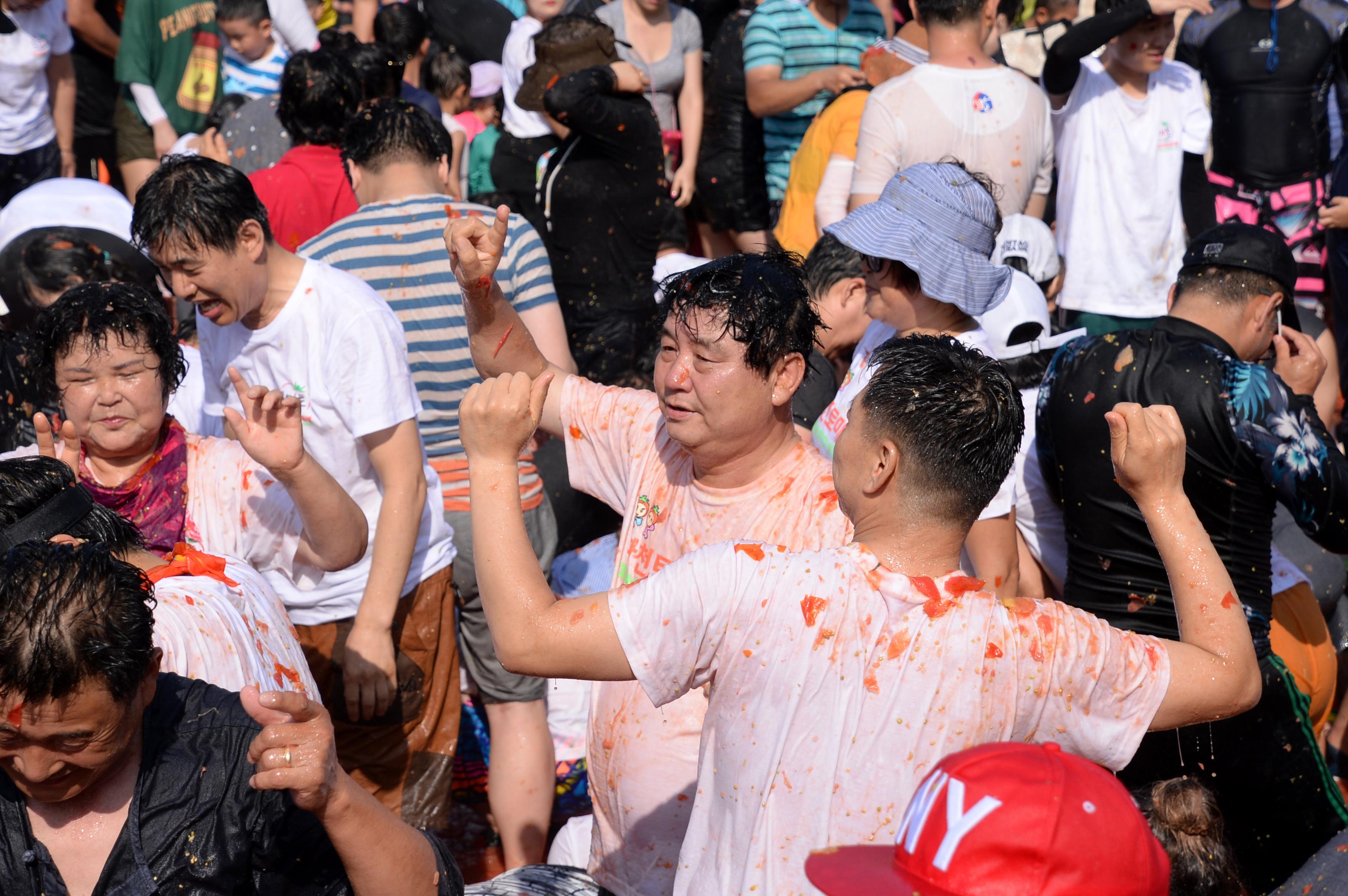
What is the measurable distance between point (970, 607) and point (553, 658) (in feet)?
2.01

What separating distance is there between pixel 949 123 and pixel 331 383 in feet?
7.98

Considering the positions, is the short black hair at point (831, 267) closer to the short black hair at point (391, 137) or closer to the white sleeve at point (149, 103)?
the short black hair at point (391, 137)

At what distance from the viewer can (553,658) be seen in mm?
1765

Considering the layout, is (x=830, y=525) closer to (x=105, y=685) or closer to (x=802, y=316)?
(x=802, y=316)

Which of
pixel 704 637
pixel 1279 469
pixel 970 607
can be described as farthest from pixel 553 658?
pixel 1279 469

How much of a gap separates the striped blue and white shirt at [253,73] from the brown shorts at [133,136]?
2.22ft

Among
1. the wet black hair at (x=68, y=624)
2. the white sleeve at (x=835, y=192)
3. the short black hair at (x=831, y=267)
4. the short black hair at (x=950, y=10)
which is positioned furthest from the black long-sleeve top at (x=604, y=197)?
the wet black hair at (x=68, y=624)

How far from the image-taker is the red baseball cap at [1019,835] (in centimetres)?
140

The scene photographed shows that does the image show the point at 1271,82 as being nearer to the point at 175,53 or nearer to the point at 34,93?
the point at 175,53

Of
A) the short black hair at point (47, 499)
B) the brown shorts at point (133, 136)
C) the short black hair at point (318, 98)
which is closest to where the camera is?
the short black hair at point (47, 499)

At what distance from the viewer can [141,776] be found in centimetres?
183

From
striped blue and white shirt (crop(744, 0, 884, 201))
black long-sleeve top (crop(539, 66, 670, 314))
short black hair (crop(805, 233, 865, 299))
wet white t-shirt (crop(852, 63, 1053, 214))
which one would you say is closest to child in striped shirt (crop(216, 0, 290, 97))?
black long-sleeve top (crop(539, 66, 670, 314))

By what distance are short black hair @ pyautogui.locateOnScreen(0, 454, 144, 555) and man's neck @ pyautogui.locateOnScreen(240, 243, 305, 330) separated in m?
0.95

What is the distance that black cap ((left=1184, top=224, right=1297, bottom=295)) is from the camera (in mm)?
3195
